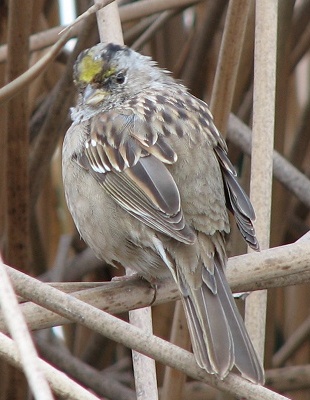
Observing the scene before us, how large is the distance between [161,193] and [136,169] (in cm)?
19

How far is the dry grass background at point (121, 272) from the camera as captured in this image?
80.9 inches

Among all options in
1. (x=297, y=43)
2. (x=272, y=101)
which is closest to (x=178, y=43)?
(x=297, y=43)

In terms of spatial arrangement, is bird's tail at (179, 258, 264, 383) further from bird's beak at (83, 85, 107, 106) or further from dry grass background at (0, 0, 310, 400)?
bird's beak at (83, 85, 107, 106)

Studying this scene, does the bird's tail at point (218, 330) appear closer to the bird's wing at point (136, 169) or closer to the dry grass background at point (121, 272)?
the dry grass background at point (121, 272)

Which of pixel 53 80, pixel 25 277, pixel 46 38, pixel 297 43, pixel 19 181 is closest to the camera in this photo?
pixel 25 277

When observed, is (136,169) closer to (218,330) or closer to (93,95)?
(93,95)

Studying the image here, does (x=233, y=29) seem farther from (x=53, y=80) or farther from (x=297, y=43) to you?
(x=53, y=80)

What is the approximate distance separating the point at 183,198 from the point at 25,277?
0.66 meters

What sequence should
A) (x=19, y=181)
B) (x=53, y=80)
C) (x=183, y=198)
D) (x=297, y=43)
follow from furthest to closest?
(x=53, y=80), (x=297, y=43), (x=19, y=181), (x=183, y=198)

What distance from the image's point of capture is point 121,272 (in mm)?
4086

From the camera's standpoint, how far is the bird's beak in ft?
9.81

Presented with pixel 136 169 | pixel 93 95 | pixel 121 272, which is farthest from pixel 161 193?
pixel 121 272

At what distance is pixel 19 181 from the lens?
3.22 metres

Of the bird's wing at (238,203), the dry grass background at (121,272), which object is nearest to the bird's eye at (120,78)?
the dry grass background at (121,272)
